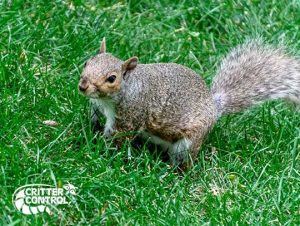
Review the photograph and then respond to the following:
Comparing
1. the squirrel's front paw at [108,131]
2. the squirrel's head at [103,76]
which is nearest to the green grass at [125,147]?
the squirrel's front paw at [108,131]

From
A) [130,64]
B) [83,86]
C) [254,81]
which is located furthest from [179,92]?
[83,86]

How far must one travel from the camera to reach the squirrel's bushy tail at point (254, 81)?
18.6 feet

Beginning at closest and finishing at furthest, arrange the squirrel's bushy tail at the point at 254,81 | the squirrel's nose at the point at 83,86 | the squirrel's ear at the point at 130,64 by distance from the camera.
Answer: the squirrel's nose at the point at 83,86 → the squirrel's ear at the point at 130,64 → the squirrel's bushy tail at the point at 254,81

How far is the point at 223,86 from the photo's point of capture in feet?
18.8

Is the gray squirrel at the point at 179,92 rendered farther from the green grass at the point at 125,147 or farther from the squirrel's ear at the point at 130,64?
the green grass at the point at 125,147

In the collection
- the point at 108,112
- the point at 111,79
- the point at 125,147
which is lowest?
the point at 125,147

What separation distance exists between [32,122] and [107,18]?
1.48m

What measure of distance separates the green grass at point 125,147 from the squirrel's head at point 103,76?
14.5 inches

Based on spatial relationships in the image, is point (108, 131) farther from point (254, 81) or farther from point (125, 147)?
point (254, 81)

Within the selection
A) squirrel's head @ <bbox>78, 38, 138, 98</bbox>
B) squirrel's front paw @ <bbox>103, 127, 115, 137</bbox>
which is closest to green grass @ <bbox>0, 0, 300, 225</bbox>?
squirrel's front paw @ <bbox>103, 127, 115, 137</bbox>

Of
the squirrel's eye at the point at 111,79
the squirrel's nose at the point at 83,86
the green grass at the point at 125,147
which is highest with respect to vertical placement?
the squirrel's nose at the point at 83,86

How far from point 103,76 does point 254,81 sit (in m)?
1.16

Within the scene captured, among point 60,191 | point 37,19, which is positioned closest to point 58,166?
point 60,191

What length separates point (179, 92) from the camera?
5.45 meters
